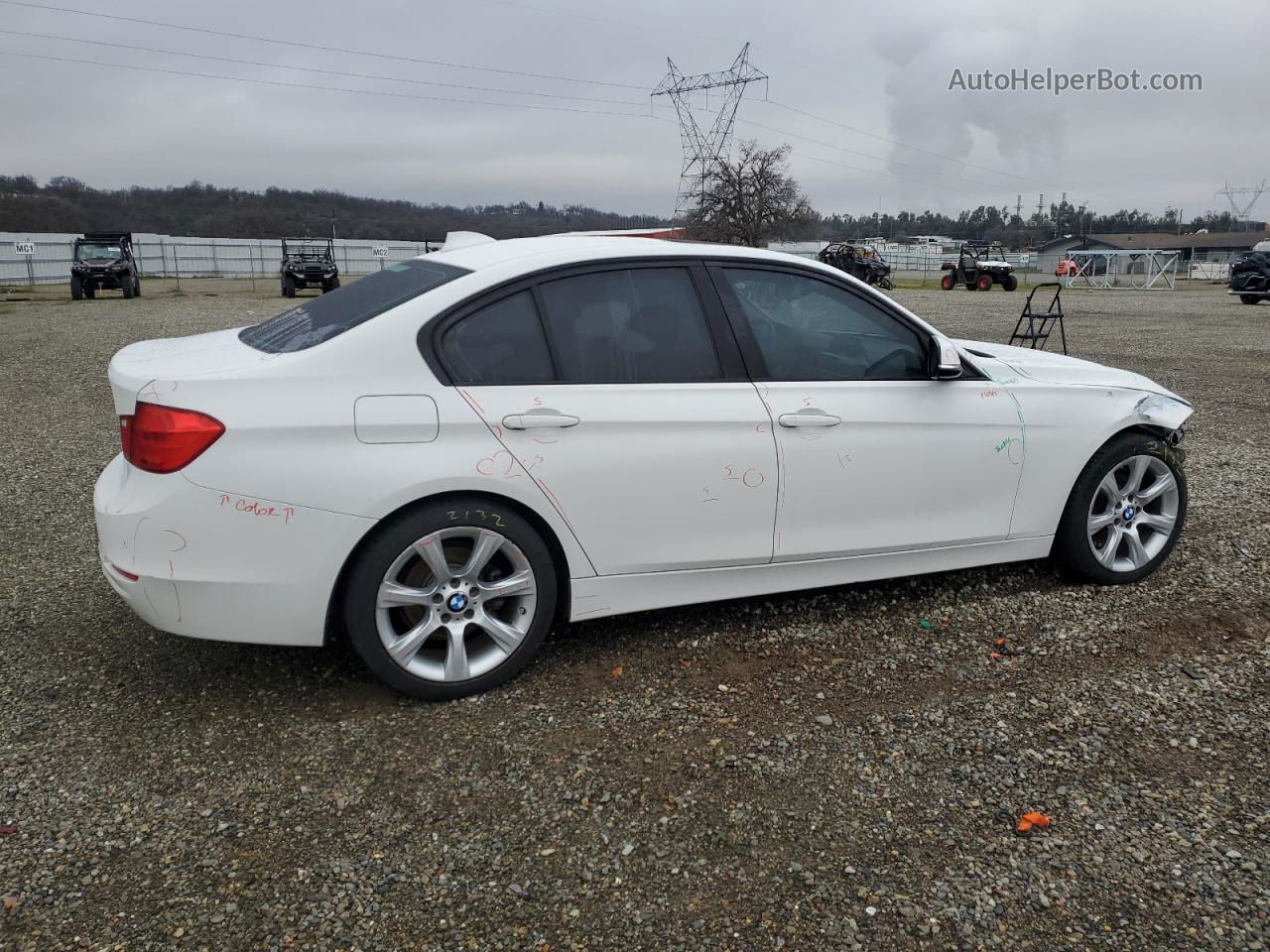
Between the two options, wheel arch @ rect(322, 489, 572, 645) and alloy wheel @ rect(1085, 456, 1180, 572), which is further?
alloy wheel @ rect(1085, 456, 1180, 572)

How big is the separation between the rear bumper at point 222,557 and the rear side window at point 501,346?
63 centimetres

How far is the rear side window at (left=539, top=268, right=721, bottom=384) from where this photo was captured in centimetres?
336

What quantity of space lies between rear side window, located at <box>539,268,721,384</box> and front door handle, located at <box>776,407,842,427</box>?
0.31 metres

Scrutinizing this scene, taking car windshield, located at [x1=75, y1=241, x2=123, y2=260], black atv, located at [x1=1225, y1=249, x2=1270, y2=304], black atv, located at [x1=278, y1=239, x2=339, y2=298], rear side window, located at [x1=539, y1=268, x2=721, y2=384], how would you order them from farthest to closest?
black atv, located at [x1=278, y1=239, x2=339, y2=298], car windshield, located at [x1=75, y1=241, x2=123, y2=260], black atv, located at [x1=1225, y1=249, x2=1270, y2=304], rear side window, located at [x1=539, y1=268, x2=721, y2=384]

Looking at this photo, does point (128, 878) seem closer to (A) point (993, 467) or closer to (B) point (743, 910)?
(B) point (743, 910)

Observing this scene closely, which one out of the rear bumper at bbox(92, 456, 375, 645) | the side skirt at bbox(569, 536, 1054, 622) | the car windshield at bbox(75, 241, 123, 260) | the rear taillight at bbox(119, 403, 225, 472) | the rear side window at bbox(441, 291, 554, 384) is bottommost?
the side skirt at bbox(569, 536, 1054, 622)

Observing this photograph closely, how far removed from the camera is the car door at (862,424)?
361 centimetres

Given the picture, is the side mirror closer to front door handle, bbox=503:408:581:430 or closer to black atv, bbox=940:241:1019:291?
front door handle, bbox=503:408:581:430

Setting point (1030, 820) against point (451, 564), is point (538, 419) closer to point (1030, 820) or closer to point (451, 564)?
point (451, 564)

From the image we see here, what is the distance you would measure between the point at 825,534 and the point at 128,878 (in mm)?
2538

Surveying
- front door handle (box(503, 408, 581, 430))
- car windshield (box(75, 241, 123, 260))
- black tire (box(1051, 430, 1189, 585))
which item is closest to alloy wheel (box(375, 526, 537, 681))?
front door handle (box(503, 408, 581, 430))

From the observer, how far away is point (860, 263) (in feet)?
111

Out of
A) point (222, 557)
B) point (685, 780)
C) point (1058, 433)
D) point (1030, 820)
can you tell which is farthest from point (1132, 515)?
point (222, 557)

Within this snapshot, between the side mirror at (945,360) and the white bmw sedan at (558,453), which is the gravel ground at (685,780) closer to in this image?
the white bmw sedan at (558,453)
